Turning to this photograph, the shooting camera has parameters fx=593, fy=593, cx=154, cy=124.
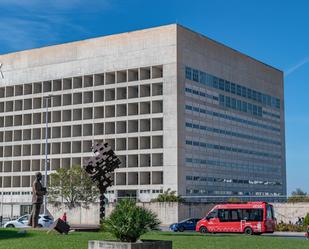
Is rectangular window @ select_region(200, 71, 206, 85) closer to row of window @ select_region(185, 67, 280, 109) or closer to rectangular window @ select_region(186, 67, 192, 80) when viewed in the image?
row of window @ select_region(185, 67, 280, 109)

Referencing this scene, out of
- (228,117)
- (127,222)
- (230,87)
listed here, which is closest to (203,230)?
(127,222)

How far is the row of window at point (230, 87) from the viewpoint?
297ft

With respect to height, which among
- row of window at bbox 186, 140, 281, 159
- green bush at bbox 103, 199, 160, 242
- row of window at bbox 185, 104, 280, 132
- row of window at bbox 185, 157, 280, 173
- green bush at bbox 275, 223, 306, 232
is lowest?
green bush at bbox 275, 223, 306, 232

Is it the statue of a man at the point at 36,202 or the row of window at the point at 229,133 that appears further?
the row of window at the point at 229,133

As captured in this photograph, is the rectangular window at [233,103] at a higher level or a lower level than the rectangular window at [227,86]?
lower

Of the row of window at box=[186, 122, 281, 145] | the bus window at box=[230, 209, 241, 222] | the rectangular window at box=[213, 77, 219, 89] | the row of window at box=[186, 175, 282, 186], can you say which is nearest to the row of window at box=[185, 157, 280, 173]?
the row of window at box=[186, 175, 282, 186]

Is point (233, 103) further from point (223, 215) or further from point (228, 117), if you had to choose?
point (223, 215)

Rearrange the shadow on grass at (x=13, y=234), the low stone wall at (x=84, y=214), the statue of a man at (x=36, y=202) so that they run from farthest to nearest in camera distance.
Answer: the low stone wall at (x=84, y=214)
the statue of a man at (x=36, y=202)
the shadow on grass at (x=13, y=234)

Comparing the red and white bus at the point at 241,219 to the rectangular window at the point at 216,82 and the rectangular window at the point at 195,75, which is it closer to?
the rectangular window at the point at 195,75

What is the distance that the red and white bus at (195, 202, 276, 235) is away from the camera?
45.9 meters

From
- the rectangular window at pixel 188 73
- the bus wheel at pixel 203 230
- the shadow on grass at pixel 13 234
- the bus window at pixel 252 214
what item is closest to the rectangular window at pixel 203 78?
the rectangular window at pixel 188 73

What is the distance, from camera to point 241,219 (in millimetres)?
46969

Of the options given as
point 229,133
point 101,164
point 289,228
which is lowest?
point 289,228

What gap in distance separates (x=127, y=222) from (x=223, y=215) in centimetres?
2939
